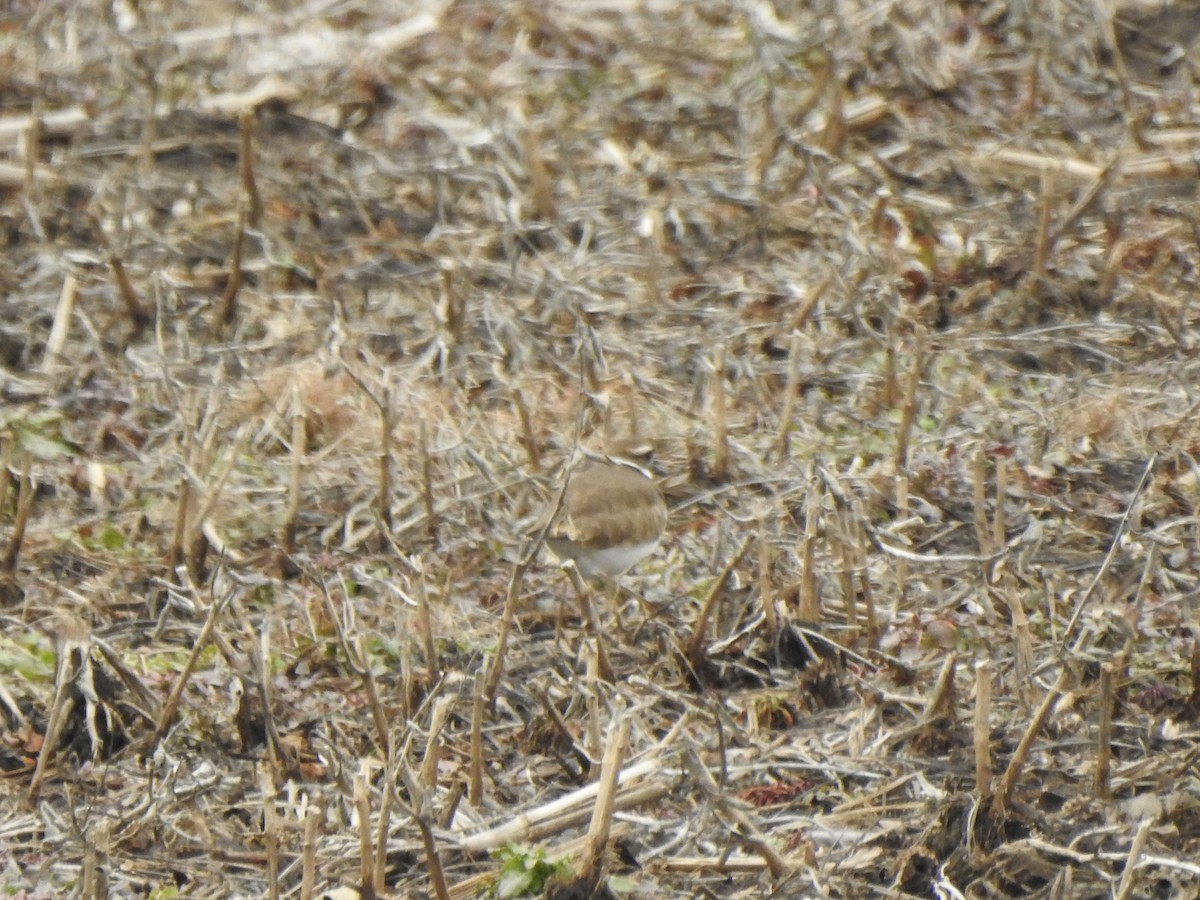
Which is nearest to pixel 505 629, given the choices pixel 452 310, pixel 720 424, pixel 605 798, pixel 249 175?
pixel 605 798

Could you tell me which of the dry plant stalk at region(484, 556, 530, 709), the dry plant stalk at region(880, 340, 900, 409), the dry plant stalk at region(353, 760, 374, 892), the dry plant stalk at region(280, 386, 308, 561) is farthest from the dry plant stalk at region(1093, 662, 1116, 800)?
the dry plant stalk at region(880, 340, 900, 409)

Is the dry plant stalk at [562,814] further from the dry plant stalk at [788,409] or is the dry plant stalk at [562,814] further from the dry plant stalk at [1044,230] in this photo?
the dry plant stalk at [1044,230]

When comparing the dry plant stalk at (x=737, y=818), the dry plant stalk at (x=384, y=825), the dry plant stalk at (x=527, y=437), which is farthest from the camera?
the dry plant stalk at (x=527, y=437)

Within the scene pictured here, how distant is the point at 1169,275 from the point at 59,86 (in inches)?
231

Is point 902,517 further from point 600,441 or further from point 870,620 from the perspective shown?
point 600,441

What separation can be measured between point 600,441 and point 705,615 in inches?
74.1

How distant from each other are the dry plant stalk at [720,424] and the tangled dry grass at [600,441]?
0.06 feet

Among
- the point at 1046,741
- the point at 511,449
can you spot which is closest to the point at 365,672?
the point at 1046,741

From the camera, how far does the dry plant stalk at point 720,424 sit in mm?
6945

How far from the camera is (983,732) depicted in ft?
14.7

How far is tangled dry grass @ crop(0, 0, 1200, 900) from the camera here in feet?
15.7

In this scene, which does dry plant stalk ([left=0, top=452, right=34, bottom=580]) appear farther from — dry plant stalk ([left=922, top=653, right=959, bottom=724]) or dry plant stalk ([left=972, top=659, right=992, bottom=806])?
dry plant stalk ([left=972, top=659, right=992, bottom=806])

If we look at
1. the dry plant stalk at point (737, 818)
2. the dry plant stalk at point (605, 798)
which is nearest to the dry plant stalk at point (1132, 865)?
the dry plant stalk at point (737, 818)

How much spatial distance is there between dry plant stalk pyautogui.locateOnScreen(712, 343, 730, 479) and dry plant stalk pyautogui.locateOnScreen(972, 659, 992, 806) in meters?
2.56
